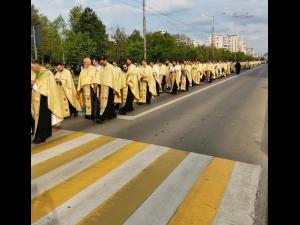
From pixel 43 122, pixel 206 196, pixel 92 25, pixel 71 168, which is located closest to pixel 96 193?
pixel 71 168

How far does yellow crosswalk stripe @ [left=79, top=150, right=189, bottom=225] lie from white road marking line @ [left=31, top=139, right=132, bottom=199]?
1.03 meters

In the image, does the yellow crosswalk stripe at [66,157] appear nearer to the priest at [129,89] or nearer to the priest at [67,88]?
the priest at [67,88]

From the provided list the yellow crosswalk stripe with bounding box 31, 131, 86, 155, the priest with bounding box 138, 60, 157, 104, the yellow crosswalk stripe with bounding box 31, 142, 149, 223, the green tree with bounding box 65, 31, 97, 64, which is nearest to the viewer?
the yellow crosswalk stripe with bounding box 31, 142, 149, 223

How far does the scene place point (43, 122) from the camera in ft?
27.9

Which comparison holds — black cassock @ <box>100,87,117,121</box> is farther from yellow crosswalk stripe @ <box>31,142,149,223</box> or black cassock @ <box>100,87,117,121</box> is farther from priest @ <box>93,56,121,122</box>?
yellow crosswalk stripe @ <box>31,142,149,223</box>

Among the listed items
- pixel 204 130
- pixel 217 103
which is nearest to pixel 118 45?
pixel 217 103

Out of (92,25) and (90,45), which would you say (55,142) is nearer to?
(90,45)

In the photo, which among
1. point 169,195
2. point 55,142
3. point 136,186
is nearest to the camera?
point 169,195

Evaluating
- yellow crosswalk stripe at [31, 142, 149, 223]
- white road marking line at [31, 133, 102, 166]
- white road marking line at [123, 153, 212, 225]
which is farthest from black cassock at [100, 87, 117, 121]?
white road marking line at [123, 153, 212, 225]

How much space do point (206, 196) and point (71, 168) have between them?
2.46 metres

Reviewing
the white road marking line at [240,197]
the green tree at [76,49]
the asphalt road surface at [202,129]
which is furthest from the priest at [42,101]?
the green tree at [76,49]

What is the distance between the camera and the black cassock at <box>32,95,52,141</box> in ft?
27.6

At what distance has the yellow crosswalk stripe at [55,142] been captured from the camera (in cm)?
783

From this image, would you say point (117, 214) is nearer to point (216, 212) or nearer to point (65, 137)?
point (216, 212)
